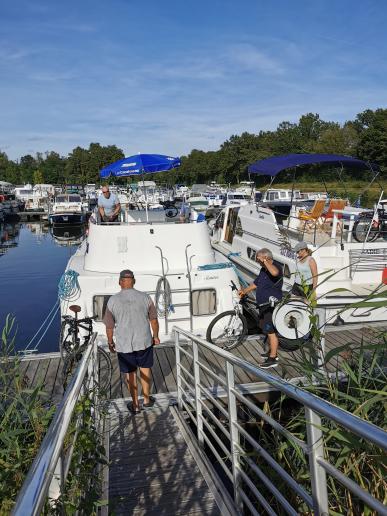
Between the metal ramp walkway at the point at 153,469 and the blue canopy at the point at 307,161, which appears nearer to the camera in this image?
the metal ramp walkway at the point at 153,469

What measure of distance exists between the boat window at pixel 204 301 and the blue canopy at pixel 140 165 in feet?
9.02

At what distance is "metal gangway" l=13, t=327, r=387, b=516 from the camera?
189 centimetres

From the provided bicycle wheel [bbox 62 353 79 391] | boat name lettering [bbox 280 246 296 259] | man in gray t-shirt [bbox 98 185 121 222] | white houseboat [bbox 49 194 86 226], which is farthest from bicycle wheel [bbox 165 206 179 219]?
white houseboat [bbox 49 194 86 226]

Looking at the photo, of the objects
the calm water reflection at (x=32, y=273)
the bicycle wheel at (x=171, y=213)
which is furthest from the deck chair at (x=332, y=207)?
the calm water reflection at (x=32, y=273)

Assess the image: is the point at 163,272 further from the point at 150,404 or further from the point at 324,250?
the point at 324,250

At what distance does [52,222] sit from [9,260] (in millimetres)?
13024

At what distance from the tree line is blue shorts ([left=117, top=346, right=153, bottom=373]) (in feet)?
148

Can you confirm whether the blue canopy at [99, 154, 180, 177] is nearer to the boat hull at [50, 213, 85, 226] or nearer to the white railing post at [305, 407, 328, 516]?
the white railing post at [305, 407, 328, 516]

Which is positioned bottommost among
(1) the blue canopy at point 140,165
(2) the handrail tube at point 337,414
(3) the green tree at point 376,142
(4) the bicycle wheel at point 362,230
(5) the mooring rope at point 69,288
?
(5) the mooring rope at point 69,288

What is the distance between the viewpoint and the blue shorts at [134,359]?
5512 millimetres

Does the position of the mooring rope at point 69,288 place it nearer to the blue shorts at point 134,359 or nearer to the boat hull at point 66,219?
the blue shorts at point 134,359

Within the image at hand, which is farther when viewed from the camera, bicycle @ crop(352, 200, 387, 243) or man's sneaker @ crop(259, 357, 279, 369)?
bicycle @ crop(352, 200, 387, 243)

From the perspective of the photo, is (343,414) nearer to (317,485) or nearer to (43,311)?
(317,485)

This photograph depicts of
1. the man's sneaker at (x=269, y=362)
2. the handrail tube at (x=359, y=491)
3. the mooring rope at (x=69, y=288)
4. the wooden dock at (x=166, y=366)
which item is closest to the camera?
the handrail tube at (x=359, y=491)
